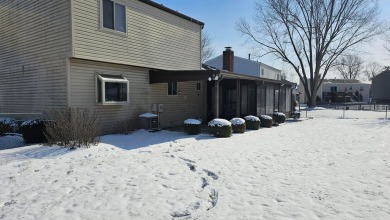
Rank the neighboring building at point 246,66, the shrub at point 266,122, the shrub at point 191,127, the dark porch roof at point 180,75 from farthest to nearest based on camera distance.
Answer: the neighboring building at point 246,66 → the shrub at point 266,122 → the dark porch roof at point 180,75 → the shrub at point 191,127

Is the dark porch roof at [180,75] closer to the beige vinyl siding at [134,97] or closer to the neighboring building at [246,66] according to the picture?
the beige vinyl siding at [134,97]

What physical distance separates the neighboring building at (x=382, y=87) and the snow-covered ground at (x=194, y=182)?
167 feet

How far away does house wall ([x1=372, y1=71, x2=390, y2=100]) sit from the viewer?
53.1 metres

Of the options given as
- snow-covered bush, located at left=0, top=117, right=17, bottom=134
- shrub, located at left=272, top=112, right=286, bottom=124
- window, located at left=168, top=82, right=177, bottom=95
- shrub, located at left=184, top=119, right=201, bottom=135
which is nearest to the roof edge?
window, located at left=168, top=82, right=177, bottom=95

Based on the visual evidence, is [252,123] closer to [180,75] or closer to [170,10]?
[180,75]

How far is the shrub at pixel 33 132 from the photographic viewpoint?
34.0 ft

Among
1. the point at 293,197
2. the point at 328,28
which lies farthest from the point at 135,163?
the point at 328,28

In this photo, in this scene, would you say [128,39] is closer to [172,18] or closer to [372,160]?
[172,18]

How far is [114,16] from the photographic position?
1239cm

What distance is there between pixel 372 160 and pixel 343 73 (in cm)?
8956

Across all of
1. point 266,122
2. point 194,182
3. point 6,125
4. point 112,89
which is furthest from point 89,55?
point 266,122

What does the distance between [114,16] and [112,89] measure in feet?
9.93

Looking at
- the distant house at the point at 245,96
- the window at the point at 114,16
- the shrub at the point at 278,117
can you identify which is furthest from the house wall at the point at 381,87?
the window at the point at 114,16

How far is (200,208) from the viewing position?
16.0 ft
